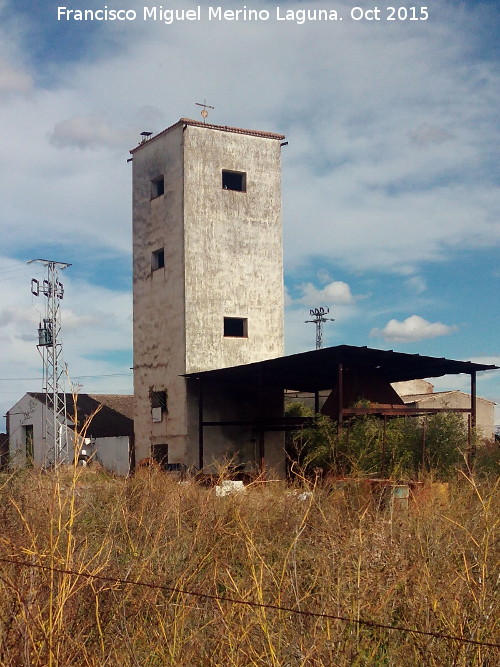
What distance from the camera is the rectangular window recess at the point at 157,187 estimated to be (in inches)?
1094

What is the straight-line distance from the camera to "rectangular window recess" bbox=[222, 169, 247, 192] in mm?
27469

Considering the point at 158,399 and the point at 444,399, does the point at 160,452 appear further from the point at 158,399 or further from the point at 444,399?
the point at 444,399

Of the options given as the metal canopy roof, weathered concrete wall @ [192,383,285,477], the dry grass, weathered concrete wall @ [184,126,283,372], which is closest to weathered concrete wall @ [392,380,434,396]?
the metal canopy roof

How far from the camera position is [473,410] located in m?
21.5

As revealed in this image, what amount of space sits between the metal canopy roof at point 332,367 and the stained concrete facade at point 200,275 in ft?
4.26

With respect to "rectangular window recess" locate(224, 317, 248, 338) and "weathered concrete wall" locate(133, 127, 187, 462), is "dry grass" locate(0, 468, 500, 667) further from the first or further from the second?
"rectangular window recess" locate(224, 317, 248, 338)

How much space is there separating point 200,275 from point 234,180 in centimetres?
419

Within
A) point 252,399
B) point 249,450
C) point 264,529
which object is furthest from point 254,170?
point 264,529

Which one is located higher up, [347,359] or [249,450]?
[347,359]

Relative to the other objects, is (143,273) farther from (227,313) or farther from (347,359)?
(347,359)

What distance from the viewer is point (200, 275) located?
25.9m

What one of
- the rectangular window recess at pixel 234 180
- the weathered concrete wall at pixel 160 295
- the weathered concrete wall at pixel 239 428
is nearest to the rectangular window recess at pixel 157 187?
the weathered concrete wall at pixel 160 295

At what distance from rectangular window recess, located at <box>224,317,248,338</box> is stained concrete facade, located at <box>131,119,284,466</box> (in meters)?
0.03

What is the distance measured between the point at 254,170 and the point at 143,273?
5.42 meters
